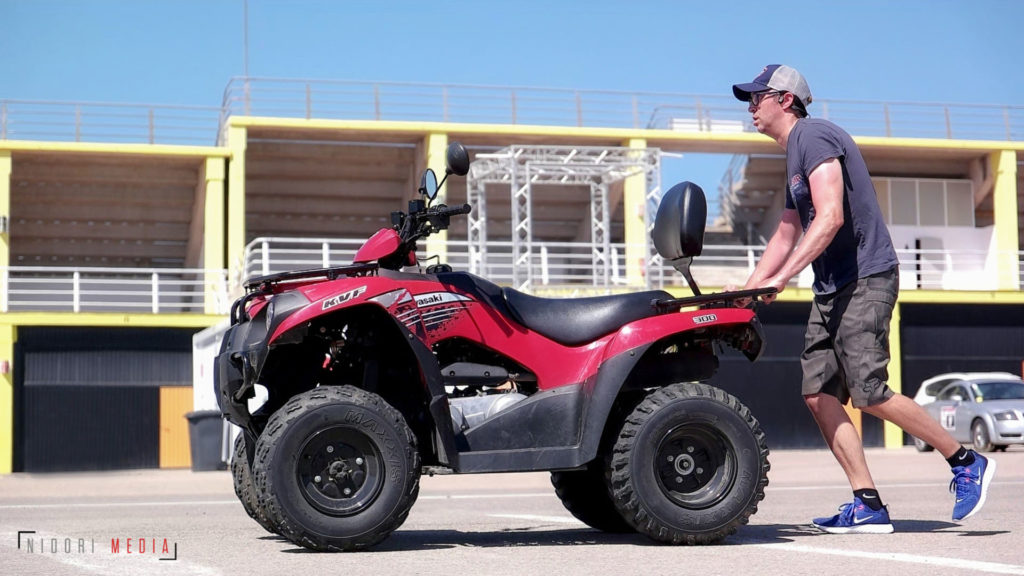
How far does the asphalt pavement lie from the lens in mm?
5309

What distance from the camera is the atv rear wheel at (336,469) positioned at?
5840 mm

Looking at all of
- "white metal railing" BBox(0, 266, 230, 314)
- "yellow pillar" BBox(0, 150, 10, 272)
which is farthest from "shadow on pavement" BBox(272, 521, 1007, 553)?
"yellow pillar" BBox(0, 150, 10, 272)

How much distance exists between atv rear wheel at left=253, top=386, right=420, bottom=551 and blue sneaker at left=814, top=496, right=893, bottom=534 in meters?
2.06

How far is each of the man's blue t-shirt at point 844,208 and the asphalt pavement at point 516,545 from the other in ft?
3.99

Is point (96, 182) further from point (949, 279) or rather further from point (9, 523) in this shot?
point (9, 523)

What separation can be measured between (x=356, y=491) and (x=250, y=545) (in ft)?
2.49

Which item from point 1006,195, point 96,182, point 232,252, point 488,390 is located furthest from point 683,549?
point 1006,195

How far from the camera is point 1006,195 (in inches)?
1423

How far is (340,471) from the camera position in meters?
5.96

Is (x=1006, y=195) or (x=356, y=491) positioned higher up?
(x=1006, y=195)

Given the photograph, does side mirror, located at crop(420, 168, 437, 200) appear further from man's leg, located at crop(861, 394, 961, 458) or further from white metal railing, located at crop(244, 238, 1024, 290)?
white metal railing, located at crop(244, 238, 1024, 290)

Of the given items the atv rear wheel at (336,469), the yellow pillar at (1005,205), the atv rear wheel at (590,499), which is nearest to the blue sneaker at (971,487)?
the atv rear wheel at (590,499)

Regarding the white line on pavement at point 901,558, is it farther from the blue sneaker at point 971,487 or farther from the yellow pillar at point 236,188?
the yellow pillar at point 236,188

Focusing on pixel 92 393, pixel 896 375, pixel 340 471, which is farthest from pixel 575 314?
pixel 896 375
